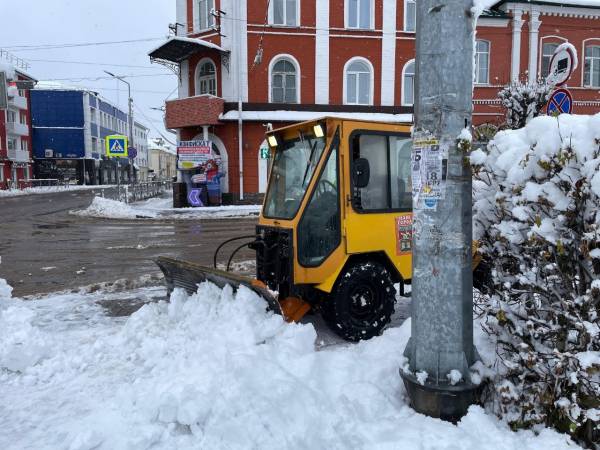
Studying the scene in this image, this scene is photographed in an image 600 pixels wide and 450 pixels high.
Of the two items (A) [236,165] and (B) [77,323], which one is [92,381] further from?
(A) [236,165]

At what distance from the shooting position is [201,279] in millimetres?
5539

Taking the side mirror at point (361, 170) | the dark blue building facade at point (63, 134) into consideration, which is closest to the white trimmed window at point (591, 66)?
the side mirror at point (361, 170)

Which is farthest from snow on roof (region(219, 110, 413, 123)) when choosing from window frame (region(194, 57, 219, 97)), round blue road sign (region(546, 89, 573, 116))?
round blue road sign (region(546, 89, 573, 116))

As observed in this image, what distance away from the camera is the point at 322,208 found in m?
5.39

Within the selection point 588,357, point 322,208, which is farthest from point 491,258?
point 322,208

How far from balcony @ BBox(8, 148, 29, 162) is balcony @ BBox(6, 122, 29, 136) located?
77.3 inches

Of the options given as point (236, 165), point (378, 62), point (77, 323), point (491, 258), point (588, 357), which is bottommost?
point (77, 323)

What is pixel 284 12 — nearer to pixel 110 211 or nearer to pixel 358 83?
pixel 358 83

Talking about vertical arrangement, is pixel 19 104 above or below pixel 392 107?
above

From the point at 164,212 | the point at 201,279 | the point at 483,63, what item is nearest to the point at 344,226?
the point at 201,279

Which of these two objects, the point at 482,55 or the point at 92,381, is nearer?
the point at 92,381

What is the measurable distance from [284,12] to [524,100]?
12.5 meters

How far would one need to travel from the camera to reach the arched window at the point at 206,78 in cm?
2486

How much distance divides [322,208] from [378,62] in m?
21.6
